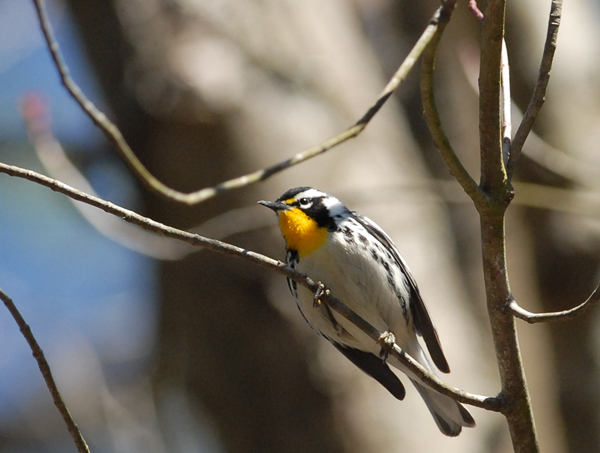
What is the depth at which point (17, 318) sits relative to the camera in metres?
1.62

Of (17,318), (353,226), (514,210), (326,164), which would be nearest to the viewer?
(17,318)

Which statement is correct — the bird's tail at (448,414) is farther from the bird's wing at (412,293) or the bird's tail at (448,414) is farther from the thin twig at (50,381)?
the thin twig at (50,381)

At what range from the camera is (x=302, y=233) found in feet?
9.23

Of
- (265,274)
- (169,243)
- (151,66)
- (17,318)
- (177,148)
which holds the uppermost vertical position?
(151,66)

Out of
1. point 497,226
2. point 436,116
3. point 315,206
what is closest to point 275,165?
point 436,116

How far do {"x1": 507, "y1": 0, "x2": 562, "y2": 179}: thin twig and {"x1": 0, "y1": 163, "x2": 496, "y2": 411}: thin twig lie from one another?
1.76 feet

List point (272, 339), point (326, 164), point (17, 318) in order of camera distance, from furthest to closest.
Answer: point (326, 164) < point (272, 339) < point (17, 318)

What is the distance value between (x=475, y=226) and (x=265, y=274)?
5.35 feet

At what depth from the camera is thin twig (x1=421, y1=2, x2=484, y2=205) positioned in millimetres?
1430

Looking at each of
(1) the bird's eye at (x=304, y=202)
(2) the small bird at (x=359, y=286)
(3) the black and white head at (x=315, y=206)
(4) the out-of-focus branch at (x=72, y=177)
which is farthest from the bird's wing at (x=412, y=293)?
(4) the out-of-focus branch at (x=72, y=177)

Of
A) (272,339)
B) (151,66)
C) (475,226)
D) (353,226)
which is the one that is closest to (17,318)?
(353,226)

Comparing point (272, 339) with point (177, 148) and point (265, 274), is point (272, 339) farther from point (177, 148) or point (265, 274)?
point (177, 148)

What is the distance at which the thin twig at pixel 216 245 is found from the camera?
1.53 meters

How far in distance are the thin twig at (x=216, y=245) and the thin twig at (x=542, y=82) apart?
54cm
